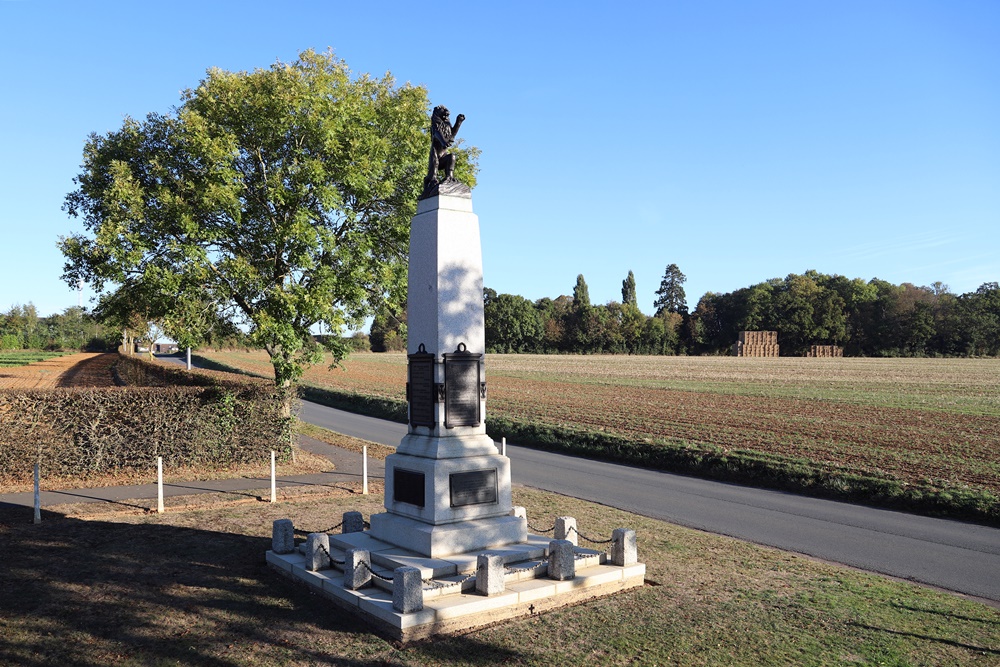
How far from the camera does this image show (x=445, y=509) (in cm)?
884

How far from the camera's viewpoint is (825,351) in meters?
99.6

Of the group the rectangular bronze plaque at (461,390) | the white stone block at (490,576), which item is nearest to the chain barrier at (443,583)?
the white stone block at (490,576)

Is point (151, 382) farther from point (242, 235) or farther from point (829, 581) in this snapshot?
point (829, 581)

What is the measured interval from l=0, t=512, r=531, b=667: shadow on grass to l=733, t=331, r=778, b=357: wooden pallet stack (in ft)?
327

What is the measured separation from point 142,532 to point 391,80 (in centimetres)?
1248

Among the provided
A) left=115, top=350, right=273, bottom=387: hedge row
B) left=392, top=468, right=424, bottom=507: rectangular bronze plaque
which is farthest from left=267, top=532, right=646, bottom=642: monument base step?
left=115, top=350, right=273, bottom=387: hedge row

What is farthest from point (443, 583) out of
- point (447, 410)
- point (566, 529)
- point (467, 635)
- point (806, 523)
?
point (806, 523)

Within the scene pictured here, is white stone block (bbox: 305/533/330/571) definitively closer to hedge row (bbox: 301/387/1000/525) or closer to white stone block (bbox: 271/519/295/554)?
white stone block (bbox: 271/519/295/554)

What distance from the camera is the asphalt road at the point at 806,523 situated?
33.7ft

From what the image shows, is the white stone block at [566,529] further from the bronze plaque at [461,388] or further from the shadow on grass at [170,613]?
the shadow on grass at [170,613]

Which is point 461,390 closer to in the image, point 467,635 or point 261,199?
point 467,635

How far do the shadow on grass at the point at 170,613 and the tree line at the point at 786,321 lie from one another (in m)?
102

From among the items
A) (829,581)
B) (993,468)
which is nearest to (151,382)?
(829,581)

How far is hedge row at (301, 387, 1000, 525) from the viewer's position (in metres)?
13.9
